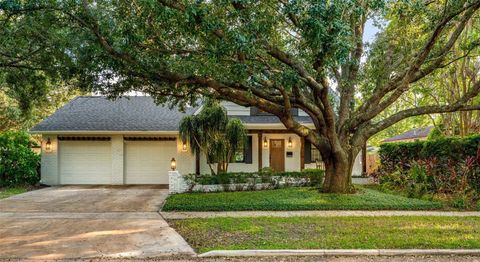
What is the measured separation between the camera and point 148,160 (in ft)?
54.7

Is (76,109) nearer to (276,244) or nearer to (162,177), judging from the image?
(162,177)

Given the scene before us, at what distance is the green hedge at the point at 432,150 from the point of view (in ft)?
36.7

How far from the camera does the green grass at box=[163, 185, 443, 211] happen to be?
31.6ft

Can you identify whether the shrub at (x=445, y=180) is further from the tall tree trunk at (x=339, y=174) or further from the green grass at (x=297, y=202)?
the tall tree trunk at (x=339, y=174)

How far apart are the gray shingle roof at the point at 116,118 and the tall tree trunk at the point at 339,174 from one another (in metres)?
5.47

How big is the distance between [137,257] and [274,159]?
1220 cm

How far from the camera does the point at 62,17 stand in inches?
379

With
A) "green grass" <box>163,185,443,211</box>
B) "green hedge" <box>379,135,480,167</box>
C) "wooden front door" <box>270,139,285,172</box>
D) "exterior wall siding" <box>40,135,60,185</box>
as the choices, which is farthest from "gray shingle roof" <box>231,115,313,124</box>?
"exterior wall siding" <box>40,135,60,185</box>

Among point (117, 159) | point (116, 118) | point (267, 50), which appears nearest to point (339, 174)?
point (267, 50)

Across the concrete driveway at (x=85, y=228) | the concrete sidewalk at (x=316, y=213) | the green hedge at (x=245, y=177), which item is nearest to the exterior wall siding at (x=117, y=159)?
the concrete driveway at (x=85, y=228)

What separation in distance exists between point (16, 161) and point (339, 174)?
12.9 metres

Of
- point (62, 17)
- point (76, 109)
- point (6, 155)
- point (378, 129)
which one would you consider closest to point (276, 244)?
point (378, 129)

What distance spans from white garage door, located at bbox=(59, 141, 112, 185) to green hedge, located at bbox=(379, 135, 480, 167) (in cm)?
1237

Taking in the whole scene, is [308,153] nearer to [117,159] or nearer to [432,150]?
[432,150]
